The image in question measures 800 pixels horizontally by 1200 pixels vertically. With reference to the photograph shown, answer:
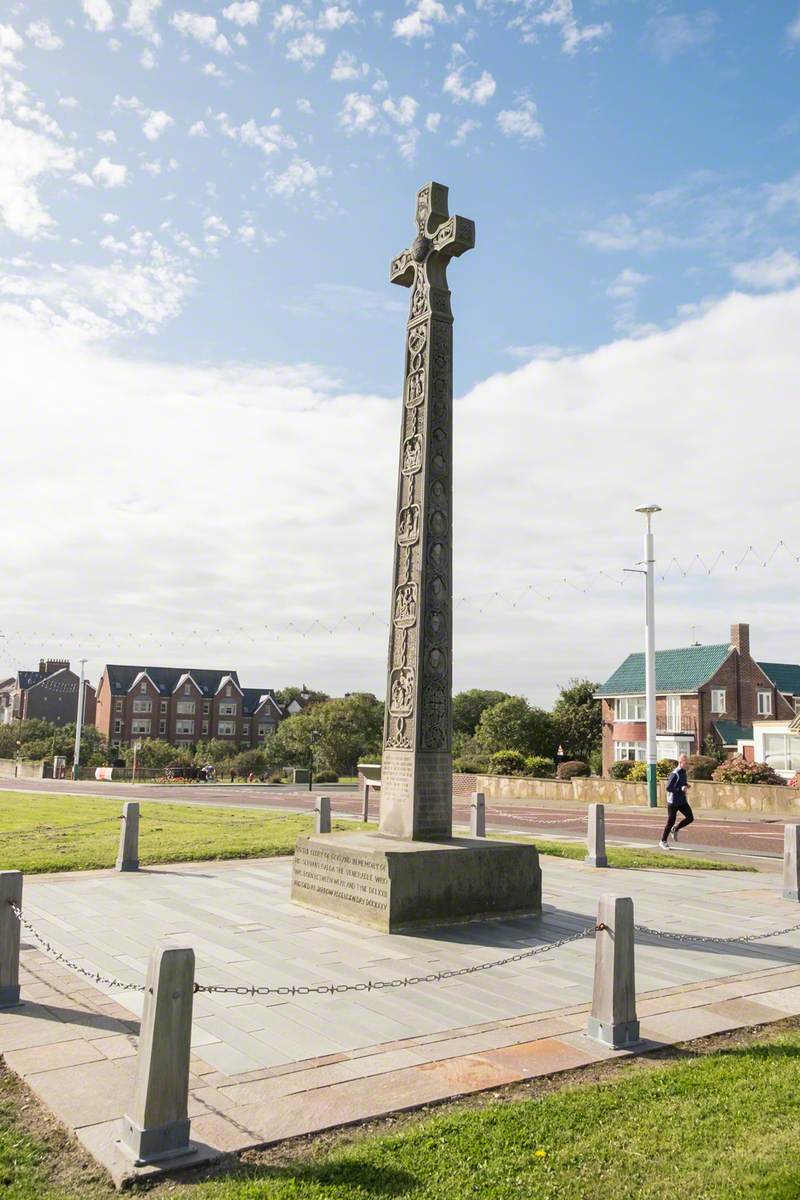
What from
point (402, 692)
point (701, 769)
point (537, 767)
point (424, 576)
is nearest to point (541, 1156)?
point (402, 692)

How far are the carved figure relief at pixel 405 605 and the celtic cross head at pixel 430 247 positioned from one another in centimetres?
352

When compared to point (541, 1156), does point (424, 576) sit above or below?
above

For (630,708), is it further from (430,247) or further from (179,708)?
(179,708)

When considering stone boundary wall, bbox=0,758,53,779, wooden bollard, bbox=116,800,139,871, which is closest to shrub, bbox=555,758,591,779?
wooden bollard, bbox=116,800,139,871

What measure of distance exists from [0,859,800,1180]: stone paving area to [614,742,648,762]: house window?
40.6m

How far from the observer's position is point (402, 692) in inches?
418

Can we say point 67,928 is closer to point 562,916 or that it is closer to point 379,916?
point 379,916

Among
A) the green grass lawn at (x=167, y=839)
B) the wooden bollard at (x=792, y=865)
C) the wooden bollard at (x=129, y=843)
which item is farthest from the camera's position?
the green grass lawn at (x=167, y=839)

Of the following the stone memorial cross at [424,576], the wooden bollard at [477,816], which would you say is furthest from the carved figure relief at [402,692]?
the wooden bollard at [477,816]

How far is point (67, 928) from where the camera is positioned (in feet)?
30.6

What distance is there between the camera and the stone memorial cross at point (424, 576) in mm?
10391

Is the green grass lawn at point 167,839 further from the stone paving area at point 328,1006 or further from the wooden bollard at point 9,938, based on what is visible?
the wooden bollard at point 9,938

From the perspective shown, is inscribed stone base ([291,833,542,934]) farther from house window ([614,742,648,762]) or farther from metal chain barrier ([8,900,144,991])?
house window ([614,742,648,762])

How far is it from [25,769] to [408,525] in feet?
187
